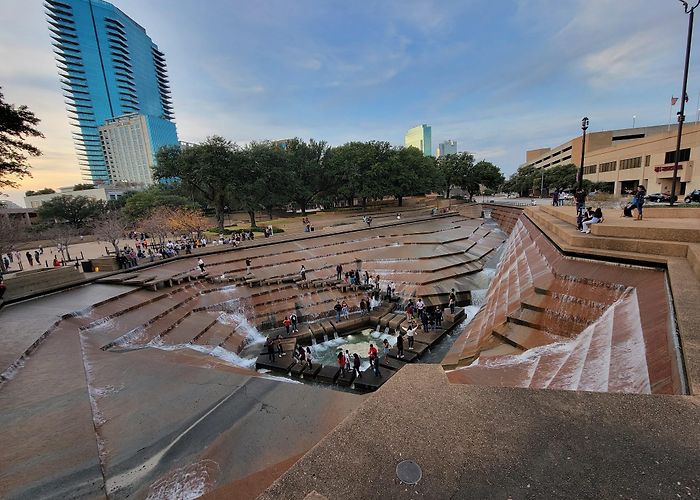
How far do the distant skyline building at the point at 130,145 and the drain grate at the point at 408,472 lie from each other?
5364 inches

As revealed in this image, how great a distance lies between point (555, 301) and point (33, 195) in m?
108

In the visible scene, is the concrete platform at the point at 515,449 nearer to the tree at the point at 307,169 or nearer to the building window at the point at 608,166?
the tree at the point at 307,169

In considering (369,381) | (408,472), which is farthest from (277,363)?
(408,472)

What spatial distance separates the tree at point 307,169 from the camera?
46.3 meters

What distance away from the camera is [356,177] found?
4781 cm

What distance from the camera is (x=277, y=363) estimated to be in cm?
1298

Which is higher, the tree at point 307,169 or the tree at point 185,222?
the tree at point 307,169

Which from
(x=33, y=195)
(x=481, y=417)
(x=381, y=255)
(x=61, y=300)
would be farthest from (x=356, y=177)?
(x=33, y=195)

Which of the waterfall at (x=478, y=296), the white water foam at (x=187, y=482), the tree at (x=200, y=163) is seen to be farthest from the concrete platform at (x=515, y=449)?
the tree at (x=200, y=163)

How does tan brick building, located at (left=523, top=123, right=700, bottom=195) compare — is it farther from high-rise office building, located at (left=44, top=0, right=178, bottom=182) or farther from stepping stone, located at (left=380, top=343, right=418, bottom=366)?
high-rise office building, located at (left=44, top=0, right=178, bottom=182)

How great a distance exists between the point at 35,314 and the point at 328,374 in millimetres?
11283

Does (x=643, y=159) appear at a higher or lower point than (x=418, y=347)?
higher

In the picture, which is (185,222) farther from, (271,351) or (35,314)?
(271,351)

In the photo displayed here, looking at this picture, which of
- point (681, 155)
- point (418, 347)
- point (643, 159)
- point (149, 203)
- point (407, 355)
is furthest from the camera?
point (149, 203)
